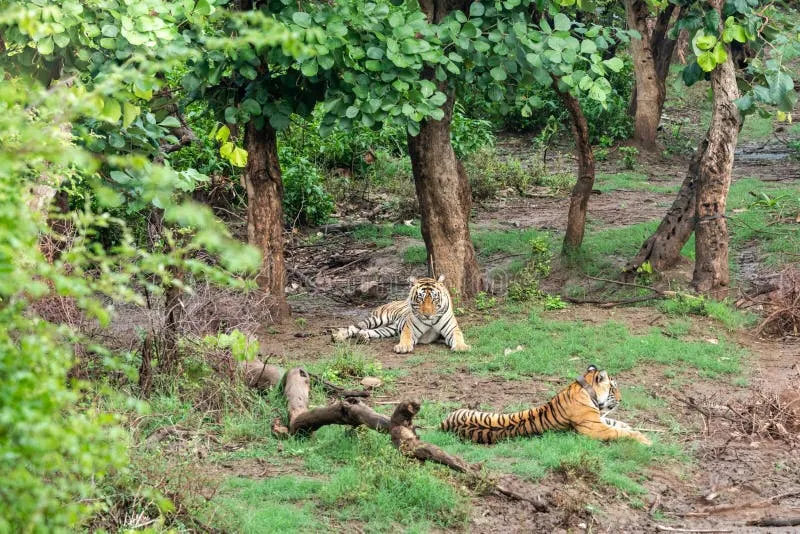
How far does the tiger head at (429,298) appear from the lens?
1054cm

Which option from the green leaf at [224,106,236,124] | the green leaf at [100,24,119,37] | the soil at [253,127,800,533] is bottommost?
the soil at [253,127,800,533]

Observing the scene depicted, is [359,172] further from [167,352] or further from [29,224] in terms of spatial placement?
[29,224]

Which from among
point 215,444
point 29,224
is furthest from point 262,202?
point 29,224

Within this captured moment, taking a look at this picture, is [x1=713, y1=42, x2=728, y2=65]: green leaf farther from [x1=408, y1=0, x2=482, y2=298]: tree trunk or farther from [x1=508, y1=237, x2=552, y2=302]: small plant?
[x1=508, y1=237, x2=552, y2=302]: small plant

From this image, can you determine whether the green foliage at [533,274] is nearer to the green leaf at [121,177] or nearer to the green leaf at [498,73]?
the green leaf at [498,73]

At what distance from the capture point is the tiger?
1051cm

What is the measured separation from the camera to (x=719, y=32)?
35.3ft

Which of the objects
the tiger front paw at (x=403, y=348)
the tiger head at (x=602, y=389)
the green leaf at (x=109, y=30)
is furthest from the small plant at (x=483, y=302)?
the green leaf at (x=109, y=30)

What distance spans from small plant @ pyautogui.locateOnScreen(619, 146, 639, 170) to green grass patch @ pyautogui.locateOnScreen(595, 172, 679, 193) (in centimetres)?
36

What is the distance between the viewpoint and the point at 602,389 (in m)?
7.36

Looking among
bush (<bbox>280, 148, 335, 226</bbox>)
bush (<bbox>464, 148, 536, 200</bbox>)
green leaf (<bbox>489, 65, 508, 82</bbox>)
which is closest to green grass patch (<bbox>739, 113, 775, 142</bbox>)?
bush (<bbox>464, 148, 536, 200</bbox>)

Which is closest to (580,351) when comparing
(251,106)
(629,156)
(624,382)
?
(624,382)

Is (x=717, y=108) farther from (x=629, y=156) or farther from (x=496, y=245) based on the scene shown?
(x=629, y=156)

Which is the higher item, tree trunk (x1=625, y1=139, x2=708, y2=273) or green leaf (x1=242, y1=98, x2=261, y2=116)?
green leaf (x1=242, y1=98, x2=261, y2=116)
